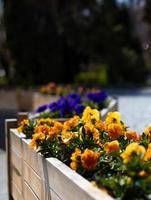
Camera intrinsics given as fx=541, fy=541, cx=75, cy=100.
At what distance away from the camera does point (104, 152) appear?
429cm

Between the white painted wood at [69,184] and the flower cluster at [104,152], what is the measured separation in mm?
81

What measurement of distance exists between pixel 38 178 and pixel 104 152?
0.80 m

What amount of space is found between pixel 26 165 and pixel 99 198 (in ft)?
7.50

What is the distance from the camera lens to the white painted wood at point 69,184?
337 centimetres

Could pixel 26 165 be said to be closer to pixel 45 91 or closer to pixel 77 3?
pixel 45 91

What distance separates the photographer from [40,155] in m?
4.76

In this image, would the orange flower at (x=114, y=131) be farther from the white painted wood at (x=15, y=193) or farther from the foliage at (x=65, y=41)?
the foliage at (x=65, y=41)

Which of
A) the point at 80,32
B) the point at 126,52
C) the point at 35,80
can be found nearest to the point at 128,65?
the point at 126,52

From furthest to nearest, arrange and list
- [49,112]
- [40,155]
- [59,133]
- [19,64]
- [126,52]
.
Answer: [126,52] → [19,64] → [49,112] → [59,133] → [40,155]

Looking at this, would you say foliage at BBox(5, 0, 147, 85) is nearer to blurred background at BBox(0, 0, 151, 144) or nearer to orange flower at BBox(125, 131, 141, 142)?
blurred background at BBox(0, 0, 151, 144)

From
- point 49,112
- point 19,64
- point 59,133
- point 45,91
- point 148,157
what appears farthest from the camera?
point 19,64

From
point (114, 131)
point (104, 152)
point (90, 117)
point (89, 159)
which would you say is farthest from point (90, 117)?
point (89, 159)

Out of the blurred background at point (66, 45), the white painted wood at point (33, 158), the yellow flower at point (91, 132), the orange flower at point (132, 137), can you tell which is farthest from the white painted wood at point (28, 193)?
the blurred background at point (66, 45)

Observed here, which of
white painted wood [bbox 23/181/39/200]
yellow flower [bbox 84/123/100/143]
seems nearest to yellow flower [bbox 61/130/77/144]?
yellow flower [bbox 84/123/100/143]
